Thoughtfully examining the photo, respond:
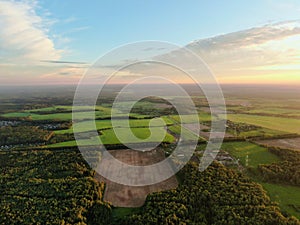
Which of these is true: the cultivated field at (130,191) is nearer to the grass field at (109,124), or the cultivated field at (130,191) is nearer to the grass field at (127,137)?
the grass field at (127,137)

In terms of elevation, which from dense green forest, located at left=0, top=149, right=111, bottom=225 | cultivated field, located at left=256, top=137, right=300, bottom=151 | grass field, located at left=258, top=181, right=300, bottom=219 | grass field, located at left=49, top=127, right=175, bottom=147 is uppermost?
grass field, located at left=49, top=127, right=175, bottom=147

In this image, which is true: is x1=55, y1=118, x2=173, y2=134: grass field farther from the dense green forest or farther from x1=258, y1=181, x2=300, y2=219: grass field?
x1=258, y1=181, x2=300, y2=219: grass field

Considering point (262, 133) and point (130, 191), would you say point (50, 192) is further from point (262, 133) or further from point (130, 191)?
point (262, 133)

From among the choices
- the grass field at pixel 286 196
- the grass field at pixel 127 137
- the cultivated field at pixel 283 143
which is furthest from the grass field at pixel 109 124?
the grass field at pixel 286 196

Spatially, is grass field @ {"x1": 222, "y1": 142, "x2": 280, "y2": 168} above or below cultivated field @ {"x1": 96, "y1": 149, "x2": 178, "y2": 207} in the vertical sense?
above

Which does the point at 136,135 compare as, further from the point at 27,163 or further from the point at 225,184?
the point at 225,184

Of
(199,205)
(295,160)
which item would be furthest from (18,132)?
(295,160)

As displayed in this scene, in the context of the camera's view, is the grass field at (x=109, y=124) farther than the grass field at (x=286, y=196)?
Yes

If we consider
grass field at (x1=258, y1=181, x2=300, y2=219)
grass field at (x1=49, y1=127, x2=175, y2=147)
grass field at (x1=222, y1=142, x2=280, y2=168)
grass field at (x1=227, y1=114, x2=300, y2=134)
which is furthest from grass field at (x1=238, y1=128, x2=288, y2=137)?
grass field at (x1=258, y1=181, x2=300, y2=219)

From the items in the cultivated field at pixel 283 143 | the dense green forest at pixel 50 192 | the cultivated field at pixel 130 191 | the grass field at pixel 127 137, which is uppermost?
the grass field at pixel 127 137
